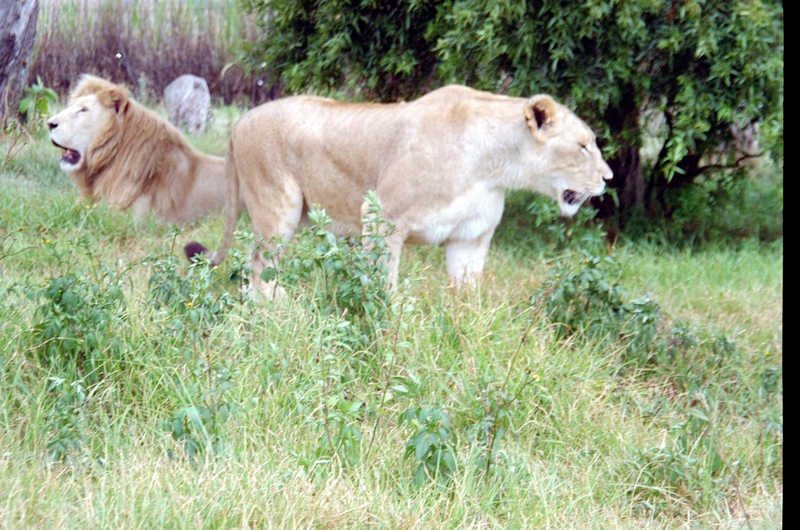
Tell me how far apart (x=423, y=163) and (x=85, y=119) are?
3136 mm

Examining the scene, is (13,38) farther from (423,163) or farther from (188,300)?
(423,163)

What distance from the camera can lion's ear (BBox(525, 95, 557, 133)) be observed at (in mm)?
4434

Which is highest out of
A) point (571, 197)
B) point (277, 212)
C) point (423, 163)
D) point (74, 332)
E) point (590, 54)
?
point (590, 54)

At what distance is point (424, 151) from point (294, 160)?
0.80m

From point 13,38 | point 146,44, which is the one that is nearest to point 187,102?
point 146,44

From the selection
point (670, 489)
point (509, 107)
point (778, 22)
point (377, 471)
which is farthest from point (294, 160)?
point (778, 22)

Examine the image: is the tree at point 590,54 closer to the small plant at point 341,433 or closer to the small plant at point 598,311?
the small plant at point 598,311

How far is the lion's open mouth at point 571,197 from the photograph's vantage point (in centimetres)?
466

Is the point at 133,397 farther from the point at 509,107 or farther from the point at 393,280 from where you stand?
the point at 509,107

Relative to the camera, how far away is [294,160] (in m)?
4.91

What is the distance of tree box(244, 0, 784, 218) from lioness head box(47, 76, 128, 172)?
47.2 inches

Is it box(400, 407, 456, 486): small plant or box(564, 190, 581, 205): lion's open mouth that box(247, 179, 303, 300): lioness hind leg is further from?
box(400, 407, 456, 486): small plant

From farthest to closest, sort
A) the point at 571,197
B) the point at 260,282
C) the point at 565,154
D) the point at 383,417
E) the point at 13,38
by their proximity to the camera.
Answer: the point at 13,38, the point at 260,282, the point at 571,197, the point at 565,154, the point at 383,417

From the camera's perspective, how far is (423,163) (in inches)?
176
